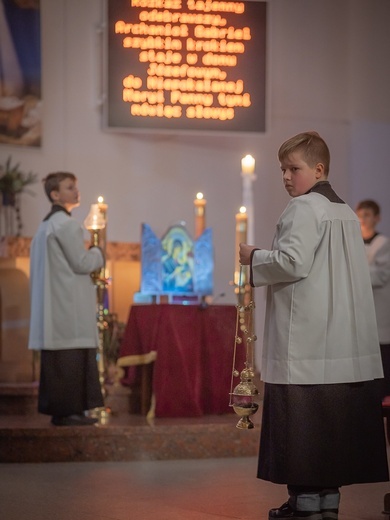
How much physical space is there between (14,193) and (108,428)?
2829 mm

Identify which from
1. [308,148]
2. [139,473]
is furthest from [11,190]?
[308,148]

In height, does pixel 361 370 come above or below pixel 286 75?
below

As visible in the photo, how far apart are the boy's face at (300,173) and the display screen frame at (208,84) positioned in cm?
461

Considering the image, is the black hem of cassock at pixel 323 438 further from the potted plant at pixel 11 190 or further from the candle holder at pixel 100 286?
the potted plant at pixel 11 190

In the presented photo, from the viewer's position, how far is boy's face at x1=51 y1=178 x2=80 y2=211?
19.9 ft

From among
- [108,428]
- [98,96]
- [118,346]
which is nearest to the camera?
[108,428]

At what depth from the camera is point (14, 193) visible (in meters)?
8.06

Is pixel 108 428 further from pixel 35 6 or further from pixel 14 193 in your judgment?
pixel 35 6

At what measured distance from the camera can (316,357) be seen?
3.57 meters

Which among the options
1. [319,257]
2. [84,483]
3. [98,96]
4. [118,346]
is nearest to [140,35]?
[98,96]

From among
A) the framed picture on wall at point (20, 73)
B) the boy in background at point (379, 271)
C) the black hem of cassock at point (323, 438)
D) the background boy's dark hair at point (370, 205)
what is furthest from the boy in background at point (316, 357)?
the framed picture on wall at point (20, 73)

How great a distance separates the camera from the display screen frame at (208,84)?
8.15m

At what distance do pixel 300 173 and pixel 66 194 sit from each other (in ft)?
8.65

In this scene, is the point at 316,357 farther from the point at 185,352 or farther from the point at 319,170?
the point at 185,352
